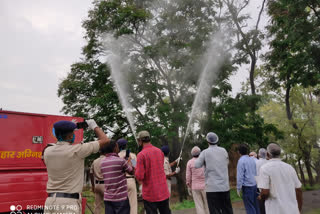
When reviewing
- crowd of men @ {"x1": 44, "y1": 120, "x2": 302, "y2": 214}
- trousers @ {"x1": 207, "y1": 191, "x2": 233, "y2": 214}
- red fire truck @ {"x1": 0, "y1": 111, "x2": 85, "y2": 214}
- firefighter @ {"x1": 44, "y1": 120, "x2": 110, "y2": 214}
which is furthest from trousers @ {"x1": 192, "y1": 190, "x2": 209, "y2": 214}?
firefighter @ {"x1": 44, "y1": 120, "x2": 110, "y2": 214}

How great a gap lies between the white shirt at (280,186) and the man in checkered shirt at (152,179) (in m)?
1.49

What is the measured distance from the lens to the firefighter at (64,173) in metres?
2.70

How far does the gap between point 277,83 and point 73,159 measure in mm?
15144

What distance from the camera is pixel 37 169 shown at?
4.93 meters

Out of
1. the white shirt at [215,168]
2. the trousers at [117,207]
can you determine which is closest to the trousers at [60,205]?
the trousers at [117,207]

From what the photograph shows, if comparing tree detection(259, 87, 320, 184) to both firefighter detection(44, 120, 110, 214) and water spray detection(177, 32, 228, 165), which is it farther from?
firefighter detection(44, 120, 110, 214)

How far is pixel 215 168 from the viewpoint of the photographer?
16.1 ft

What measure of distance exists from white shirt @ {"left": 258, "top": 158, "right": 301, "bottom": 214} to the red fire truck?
383 cm

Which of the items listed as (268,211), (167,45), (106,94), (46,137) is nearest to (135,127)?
(106,94)

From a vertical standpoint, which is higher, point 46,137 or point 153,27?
point 153,27

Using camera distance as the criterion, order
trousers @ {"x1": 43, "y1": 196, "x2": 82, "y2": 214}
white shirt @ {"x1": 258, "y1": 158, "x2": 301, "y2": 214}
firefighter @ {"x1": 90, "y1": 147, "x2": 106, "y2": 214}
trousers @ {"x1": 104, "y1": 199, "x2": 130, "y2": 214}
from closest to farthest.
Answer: trousers @ {"x1": 43, "y1": 196, "x2": 82, "y2": 214} < white shirt @ {"x1": 258, "y1": 158, "x2": 301, "y2": 214} < trousers @ {"x1": 104, "y1": 199, "x2": 130, "y2": 214} < firefighter @ {"x1": 90, "y1": 147, "x2": 106, "y2": 214}

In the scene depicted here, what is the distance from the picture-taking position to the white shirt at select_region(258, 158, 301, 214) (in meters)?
3.24

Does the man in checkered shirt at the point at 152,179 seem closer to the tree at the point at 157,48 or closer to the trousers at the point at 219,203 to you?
the trousers at the point at 219,203

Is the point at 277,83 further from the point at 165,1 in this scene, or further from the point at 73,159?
the point at 73,159
